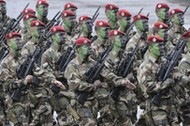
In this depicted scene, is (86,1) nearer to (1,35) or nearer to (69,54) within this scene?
(1,35)

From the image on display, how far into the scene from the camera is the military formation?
13.6 metres

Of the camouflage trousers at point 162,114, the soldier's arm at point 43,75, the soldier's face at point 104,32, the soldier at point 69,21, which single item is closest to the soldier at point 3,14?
the soldier at point 69,21

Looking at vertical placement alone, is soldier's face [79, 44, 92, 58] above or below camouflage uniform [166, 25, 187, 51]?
above

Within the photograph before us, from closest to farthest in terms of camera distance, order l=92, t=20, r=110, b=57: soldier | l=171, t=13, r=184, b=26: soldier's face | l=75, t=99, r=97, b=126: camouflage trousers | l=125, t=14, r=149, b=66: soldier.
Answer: l=75, t=99, r=97, b=126: camouflage trousers, l=92, t=20, r=110, b=57: soldier, l=125, t=14, r=149, b=66: soldier, l=171, t=13, r=184, b=26: soldier's face

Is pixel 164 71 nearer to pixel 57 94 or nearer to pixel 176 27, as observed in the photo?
A: pixel 57 94

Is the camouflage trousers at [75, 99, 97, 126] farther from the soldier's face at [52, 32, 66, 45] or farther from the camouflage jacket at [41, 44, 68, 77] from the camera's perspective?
the soldier's face at [52, 32, 66, 45]

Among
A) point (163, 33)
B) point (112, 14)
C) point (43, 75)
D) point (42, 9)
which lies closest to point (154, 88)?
point (163, 33)

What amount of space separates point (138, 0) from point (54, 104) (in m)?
17.3

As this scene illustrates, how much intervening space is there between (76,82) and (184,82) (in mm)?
1878

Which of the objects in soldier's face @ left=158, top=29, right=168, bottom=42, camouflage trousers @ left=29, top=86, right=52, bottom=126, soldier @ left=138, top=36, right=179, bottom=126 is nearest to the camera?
soldier @ left=138, top=36, right=179, bottom=126

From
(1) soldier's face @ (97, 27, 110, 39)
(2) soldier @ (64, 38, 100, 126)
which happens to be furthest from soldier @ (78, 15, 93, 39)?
(2) soldier @ (64, 38, 100, 126)

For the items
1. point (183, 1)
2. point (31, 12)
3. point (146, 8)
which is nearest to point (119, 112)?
point (31, 12)

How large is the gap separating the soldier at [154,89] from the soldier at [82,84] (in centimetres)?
92

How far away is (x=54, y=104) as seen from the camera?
597 inches
